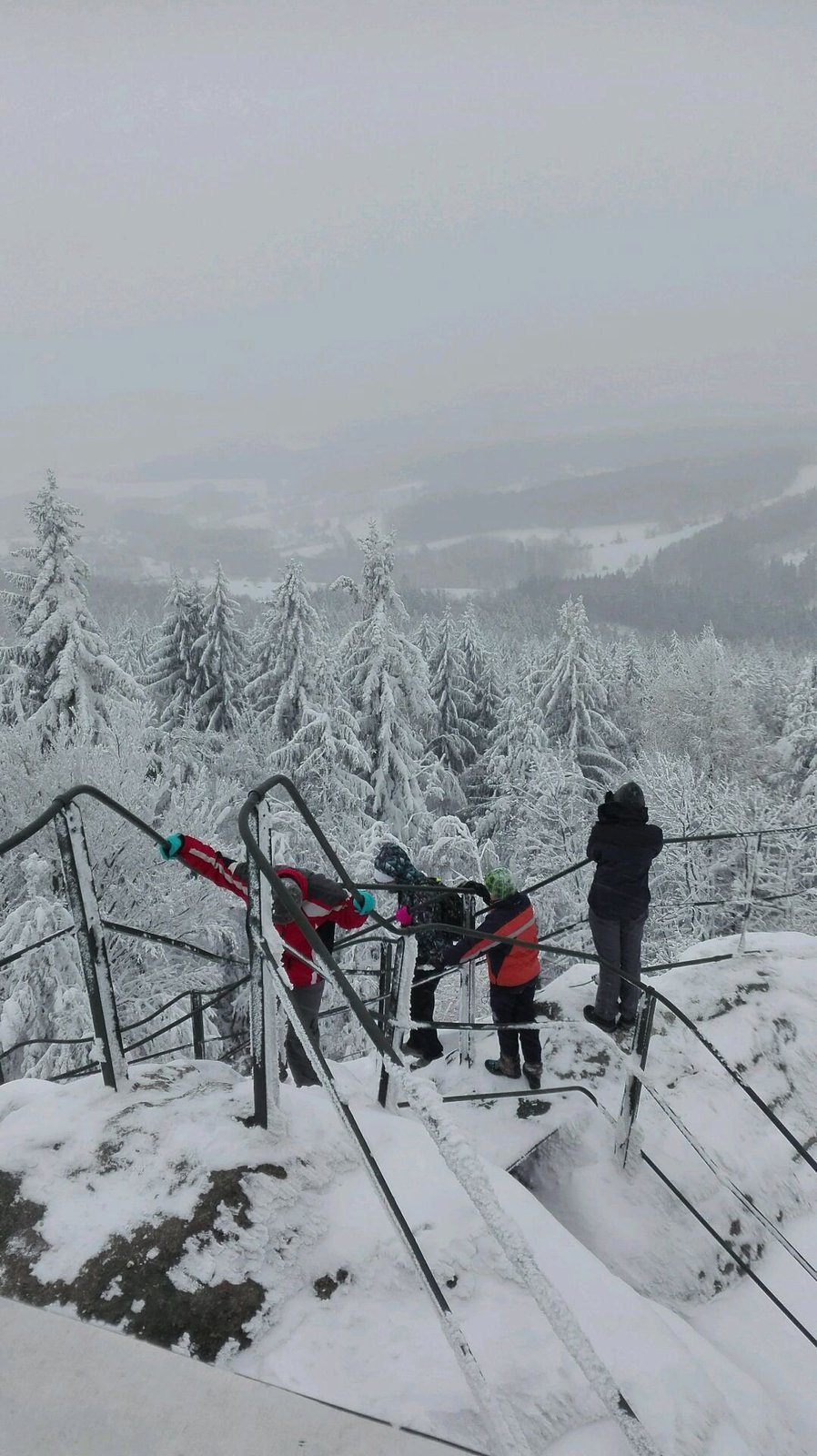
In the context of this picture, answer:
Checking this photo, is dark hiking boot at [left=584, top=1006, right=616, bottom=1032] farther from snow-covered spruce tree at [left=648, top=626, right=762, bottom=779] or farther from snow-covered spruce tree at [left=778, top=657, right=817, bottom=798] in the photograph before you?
snow-covered spruce tree at [left=648, top=626, right=762, bottom=779]

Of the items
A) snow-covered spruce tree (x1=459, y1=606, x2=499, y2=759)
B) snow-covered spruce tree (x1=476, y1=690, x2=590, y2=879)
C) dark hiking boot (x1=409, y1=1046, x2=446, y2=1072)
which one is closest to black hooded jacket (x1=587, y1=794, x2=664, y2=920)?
dark hiking boot (x1=409, y1=1046, x2=446, y2=1072)

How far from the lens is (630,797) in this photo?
18.7ft

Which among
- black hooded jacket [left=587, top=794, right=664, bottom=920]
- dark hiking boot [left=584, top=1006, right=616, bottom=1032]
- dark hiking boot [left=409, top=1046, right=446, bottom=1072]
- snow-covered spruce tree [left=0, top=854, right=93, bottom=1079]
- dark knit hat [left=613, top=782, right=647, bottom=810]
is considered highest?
dark knit hat [left=613, top=782, right=647, bottom=810]

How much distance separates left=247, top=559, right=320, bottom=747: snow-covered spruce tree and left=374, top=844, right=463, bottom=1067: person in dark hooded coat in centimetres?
1786

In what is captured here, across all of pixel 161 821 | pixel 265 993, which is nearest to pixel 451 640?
pixel 161 821

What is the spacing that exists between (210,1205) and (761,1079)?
182 inches

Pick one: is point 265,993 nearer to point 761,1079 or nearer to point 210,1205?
point 210,1205

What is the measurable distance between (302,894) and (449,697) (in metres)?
29.7

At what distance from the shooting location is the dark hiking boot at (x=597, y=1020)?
5.98 metres

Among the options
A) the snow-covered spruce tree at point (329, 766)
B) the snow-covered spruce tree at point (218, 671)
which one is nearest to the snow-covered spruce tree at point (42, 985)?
the snow-covered spruce tree at point (329, 766)

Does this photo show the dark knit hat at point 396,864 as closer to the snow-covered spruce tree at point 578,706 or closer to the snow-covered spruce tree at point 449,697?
the snow-covered spruce tree at point 578,706

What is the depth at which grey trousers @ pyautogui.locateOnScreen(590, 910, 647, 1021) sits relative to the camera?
19.0 ft

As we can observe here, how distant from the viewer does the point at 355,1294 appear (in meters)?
2.79

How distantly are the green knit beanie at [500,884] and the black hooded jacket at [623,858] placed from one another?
0.84m
